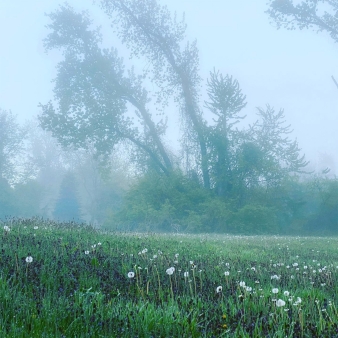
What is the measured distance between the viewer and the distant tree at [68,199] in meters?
62.8

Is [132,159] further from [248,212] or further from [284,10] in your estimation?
[284,10]

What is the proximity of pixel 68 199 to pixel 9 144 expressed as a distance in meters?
14.1

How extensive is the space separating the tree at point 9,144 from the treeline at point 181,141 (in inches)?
1076

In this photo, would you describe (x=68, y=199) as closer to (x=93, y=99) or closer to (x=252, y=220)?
(x=93, y=99)

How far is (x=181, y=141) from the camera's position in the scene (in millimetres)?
38562

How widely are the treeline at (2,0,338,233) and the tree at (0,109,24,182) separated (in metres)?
27.3

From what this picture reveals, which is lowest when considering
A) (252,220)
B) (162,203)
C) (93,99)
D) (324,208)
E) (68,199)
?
(252,220)

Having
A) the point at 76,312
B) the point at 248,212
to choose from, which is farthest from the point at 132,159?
the point at 76,312

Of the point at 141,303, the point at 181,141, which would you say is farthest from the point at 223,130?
the point at 141,303

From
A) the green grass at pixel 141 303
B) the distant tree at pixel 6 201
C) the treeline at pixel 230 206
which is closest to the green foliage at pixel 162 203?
the treeline at pixel 230 206

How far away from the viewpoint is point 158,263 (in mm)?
5980

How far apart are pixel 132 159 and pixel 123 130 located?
392 centimetres

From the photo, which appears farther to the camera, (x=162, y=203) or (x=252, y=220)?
(x=162, y=203)

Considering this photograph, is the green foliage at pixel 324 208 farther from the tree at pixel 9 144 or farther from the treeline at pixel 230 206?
the tree at pixel 9 144
